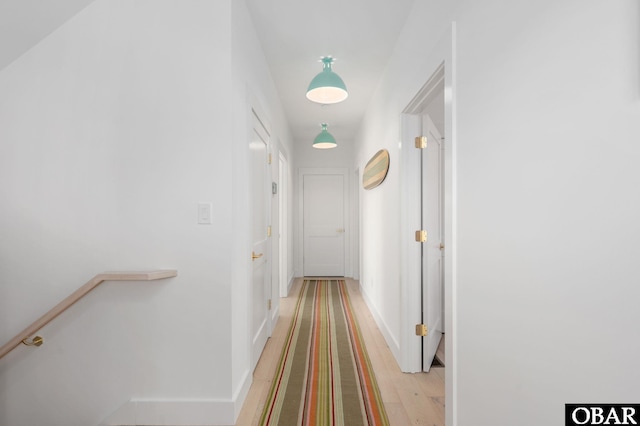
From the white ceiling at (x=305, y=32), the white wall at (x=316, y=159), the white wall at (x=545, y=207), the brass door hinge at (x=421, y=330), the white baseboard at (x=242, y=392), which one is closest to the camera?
the white wall at (x=545, y=207)

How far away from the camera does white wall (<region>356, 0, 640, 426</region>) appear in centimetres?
75

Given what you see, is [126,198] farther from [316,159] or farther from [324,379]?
[316,159]

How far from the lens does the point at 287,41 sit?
2.79 meters

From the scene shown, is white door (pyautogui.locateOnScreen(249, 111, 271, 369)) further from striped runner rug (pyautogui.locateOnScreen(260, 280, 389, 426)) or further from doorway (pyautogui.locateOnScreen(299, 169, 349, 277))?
doorway (pyautogui.locateOnScreen(299, 169, 349, 277))

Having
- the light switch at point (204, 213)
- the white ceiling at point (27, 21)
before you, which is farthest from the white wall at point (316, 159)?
the white ceiling at point (27, 21)

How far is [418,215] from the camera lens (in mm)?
2572

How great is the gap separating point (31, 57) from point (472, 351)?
106 inches

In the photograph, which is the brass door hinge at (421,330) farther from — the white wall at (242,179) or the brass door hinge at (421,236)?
the white wall at (242,179)

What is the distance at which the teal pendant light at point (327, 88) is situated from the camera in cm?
254

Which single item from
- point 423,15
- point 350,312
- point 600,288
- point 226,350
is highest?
point 423,15

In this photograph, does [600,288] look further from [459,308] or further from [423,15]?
[423,15]

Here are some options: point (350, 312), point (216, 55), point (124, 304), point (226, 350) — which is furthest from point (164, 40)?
point (350, 312)

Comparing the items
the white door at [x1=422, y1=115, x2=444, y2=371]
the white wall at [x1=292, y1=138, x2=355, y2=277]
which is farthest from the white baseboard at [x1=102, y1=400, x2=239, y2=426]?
the white wall at [x1=292, y1=138, x2=355, y2=277]

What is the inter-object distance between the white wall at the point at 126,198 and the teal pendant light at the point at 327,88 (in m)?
0.83
